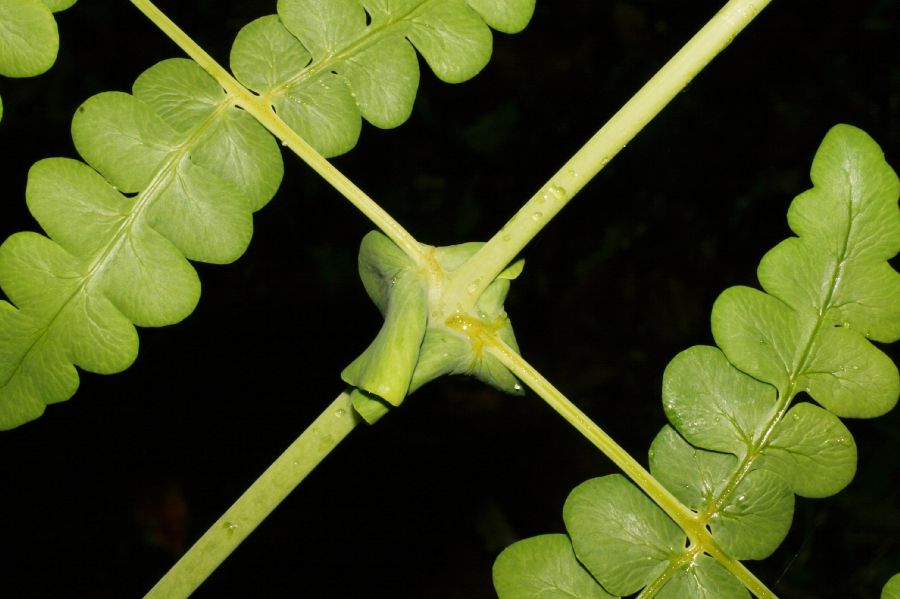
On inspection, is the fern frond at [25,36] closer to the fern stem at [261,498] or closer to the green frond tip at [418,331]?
the green frond tip at [418,331]

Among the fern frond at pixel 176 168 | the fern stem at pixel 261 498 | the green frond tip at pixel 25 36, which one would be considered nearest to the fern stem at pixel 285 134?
the fern frond at pixel 176 168

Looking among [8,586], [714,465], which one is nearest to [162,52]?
[8,586]

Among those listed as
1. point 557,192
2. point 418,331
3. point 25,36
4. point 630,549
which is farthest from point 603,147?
point 25,36

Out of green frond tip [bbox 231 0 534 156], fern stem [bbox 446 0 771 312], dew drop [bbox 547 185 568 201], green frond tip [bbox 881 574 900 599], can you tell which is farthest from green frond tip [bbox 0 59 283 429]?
green frond tip [bbox 881 574 900 599]

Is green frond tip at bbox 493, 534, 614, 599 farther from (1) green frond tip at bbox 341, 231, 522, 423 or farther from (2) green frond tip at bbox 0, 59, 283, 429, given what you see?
(2) green frond tip at bbox 0, 59, 283, 429

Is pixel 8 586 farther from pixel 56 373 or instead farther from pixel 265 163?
pixel 265 163

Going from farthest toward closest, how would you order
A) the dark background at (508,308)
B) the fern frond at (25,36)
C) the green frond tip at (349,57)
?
1. the dark background at (508,308)
2. the green frond tip at (349,57)
3. the fern frond at (25,36)
